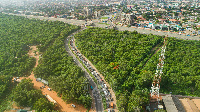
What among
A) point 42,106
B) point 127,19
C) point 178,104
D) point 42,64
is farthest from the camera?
point 127,19

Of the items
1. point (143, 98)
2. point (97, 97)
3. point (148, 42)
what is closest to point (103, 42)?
point (148, 42)

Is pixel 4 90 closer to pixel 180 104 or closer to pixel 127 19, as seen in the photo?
pixel 180 104

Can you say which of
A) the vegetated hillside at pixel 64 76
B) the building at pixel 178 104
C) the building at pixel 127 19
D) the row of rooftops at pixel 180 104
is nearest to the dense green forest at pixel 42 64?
the vegetated hillside at pixel 64 76

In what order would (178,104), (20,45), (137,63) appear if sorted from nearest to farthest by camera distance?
(178,104) → (137,63) → (20,45)

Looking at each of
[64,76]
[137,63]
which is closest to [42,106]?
[64,76]

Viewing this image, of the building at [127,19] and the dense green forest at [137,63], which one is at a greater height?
the building at [127,19]

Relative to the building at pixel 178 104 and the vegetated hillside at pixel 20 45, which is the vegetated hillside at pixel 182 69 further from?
the vegetated hillside at pixel 20 45

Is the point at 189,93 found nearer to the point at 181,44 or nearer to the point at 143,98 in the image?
the point at 143,98
